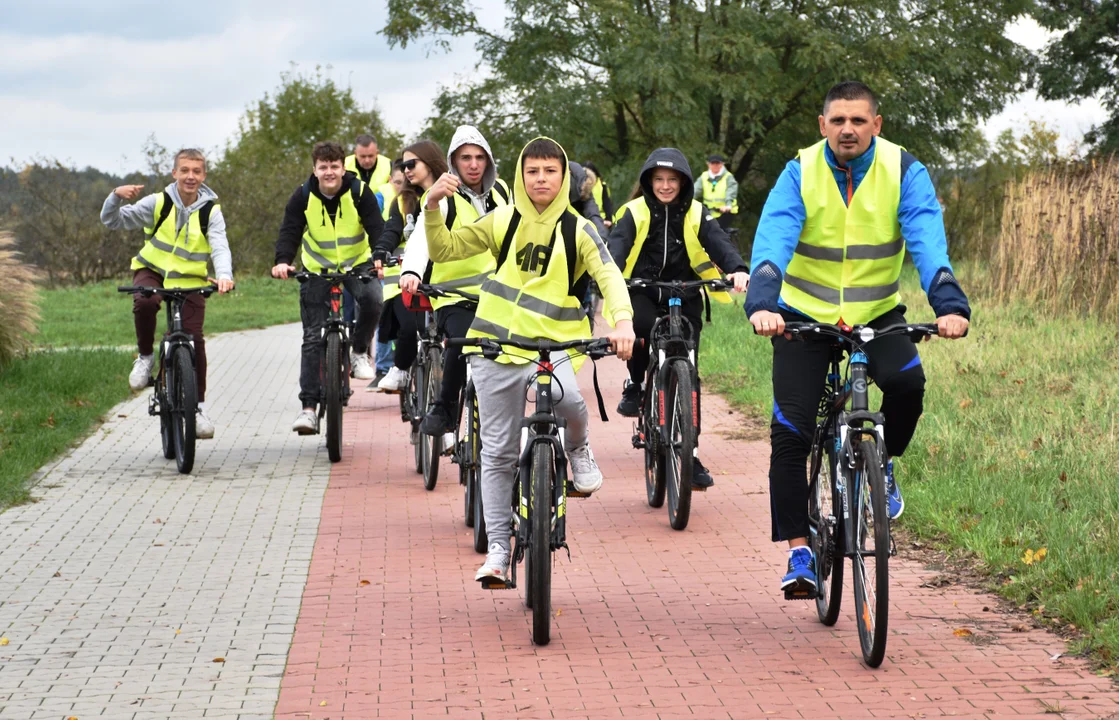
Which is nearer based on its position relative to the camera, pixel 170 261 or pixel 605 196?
pixel 170 261

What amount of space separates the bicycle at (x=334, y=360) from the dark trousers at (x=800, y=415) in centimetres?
497

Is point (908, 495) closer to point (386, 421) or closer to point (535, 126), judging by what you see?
point (386, 421)

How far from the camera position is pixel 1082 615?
581 centimetres

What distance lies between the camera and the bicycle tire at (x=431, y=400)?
30.9 ft

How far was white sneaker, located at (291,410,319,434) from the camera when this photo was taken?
34.3 ft

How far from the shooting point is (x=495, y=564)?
6.11 meters

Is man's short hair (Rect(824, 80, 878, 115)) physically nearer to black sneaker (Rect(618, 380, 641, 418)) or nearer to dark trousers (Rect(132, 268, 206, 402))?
black sneaker (Rect(618, 380, 641, 418))

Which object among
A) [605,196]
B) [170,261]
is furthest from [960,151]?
[170,261]

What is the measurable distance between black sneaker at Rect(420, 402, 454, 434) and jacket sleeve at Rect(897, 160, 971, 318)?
335 cm

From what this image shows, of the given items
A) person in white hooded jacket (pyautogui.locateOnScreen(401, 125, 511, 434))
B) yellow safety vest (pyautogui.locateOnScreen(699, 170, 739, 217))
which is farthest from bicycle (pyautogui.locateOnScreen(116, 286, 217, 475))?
yellow safety vest (pyautogui.locateOnScreen(699, 170, 739, 217))

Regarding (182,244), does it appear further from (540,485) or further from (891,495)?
(891,495)

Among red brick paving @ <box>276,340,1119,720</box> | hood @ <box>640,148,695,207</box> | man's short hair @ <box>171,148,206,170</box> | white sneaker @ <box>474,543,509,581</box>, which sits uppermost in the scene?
man's short hair @ <box>171,148,206,170</box>

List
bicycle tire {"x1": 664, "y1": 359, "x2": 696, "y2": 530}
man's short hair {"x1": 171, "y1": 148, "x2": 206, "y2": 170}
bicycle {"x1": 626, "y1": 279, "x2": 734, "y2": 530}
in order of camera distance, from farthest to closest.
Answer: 1. man's short hair {"x1": 171, "y1": 148, "x2": 206, "y2": 170}
2. bicycle {"x1": 626, "y1": 279, "x2": 734, "y2": 530}
3. bicycle tire {"x1": 664, "y1": 359, "x2": 696, "y2": 530}

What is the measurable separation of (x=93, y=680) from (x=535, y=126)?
99.7ft
